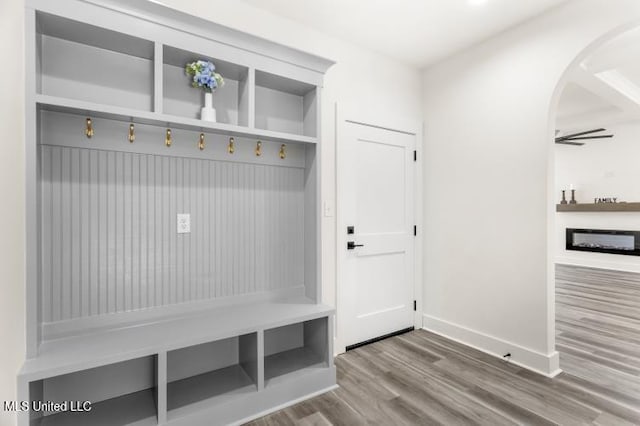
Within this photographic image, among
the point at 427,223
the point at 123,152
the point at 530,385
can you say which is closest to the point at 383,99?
the point at 427,223

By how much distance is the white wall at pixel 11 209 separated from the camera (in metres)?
1.70

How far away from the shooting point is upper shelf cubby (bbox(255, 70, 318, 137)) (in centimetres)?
243

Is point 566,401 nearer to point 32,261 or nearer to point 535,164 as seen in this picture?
point 535,164

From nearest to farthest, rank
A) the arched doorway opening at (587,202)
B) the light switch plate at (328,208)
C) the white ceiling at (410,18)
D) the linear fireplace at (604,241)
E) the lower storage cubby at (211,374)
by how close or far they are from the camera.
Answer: the lower storage cubby at (211,374) < the white ceiling at (410,18) < the arched doorway opening at (587,202) < the light switch plate at (328,208) < the linear fireplace at (604,241)

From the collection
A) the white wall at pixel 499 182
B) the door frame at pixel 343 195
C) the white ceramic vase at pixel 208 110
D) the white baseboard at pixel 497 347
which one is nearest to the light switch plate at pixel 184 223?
the white ceramic vase at pixel 208 110

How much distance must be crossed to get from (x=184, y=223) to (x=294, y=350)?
1.28 m

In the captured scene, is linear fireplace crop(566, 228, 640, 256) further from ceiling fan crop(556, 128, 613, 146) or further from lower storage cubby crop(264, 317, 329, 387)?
lower storage cubby crop(264, 317, 329, 387)

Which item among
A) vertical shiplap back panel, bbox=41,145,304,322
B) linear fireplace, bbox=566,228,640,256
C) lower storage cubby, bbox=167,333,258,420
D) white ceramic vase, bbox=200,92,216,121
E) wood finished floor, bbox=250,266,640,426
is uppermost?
white ceramic vase, bbox=200,92,216,121

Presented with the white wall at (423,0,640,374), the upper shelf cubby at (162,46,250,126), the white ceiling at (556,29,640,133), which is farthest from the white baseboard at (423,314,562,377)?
the upper shelf cubby at (162,46,250,126)

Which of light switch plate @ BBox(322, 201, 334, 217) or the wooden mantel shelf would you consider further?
the wooden mantel shelf

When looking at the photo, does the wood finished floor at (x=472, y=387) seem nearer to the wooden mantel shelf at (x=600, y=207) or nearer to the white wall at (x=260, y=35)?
the white wall at (x=260, y=35)

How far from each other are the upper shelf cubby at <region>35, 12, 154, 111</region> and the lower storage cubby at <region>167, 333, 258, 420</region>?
1610 mm

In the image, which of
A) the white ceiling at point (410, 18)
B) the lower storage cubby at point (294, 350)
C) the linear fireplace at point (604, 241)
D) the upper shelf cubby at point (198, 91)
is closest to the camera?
the upper shelf cubby at point (198, 91)

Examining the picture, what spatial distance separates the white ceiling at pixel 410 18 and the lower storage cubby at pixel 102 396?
8.55ft
